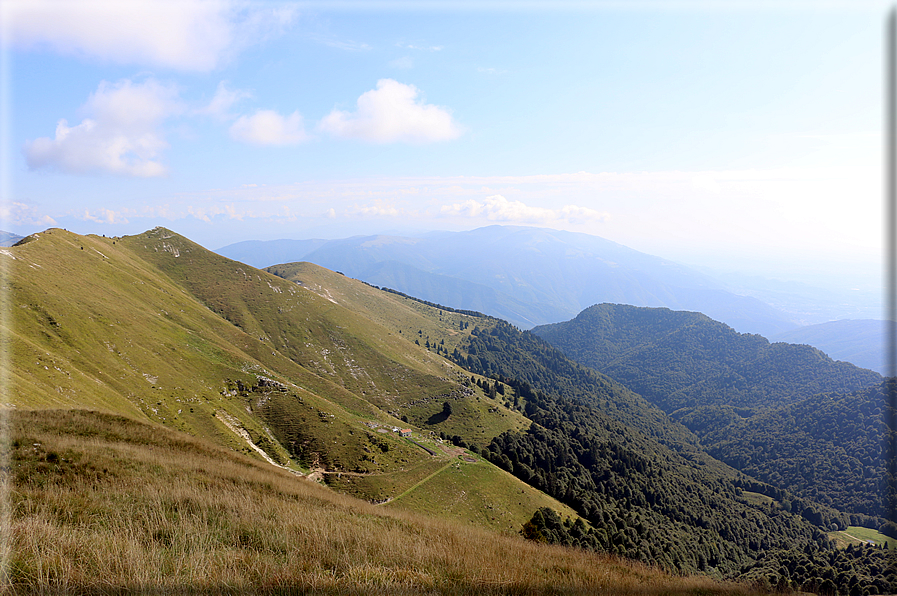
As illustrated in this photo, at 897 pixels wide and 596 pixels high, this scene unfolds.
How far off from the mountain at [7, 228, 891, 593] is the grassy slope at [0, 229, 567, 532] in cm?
40

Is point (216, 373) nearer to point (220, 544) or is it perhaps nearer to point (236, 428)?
point (236, 428)

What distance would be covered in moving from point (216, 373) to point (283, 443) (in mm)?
20439

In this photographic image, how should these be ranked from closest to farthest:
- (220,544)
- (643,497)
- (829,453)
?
(220,544)
(643,497)
(829,453)

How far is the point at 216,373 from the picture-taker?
6588cm

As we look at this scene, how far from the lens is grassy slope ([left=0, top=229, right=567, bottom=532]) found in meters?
47.5

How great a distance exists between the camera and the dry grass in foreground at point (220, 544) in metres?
5.37

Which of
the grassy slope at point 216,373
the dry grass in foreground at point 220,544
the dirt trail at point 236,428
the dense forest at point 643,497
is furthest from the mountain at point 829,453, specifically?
the dirt trail at point 236,428

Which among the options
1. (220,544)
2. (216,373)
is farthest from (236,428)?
(220,544)

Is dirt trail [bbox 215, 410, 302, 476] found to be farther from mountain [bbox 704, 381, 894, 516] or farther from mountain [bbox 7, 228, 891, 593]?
mountain [bbox 704, 381, 894, 516]

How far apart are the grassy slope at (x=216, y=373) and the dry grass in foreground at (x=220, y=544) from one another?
25.2 meters

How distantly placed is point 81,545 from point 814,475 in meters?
240

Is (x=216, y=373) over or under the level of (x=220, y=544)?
under

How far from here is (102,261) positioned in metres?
83.8

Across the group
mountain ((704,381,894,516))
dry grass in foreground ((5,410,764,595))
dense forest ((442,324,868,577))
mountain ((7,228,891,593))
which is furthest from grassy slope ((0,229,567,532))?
mountain ((704,381,894,516))
